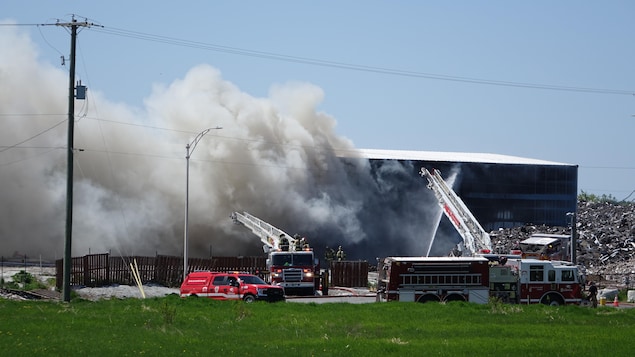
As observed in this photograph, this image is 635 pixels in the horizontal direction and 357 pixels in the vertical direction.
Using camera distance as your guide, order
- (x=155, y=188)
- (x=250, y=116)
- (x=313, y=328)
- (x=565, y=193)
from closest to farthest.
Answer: (x=313, y=328) < (x=155, y=188) < (x=250, y=116) < (x=565, y=193)

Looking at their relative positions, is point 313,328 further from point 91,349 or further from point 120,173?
point 120,173

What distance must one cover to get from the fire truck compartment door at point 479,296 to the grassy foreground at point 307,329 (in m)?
3.07

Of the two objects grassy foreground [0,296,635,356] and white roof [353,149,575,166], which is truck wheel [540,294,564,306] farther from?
white roof [353,149,575,166]

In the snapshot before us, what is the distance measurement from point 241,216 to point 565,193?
106ft

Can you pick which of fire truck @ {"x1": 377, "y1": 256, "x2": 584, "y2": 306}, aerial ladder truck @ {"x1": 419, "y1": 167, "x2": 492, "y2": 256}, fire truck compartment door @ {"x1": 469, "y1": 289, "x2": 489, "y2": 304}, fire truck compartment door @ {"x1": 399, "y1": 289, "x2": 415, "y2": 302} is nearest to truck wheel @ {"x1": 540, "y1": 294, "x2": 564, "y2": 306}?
fire truck @ {"x1": 377, "y1": 256, "x2": 584, "y2": 306}

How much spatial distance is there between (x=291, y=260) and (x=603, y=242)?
3343cm

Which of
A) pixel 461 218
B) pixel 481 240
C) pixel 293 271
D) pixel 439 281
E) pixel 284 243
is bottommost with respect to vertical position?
pixel 293 271

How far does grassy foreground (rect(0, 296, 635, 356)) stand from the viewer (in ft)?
70.7

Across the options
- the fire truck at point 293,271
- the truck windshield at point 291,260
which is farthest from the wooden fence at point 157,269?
the truck windshield at point 291,260

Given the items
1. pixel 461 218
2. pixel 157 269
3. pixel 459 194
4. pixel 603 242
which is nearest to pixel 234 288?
pixel 157 269

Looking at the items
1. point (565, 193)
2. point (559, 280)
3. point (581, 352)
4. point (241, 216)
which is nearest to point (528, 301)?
point (559, 280)

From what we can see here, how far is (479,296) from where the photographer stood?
38281mm

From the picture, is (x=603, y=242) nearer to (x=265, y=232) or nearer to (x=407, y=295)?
(x=265, y=232)

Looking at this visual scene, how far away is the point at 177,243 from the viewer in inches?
2894
